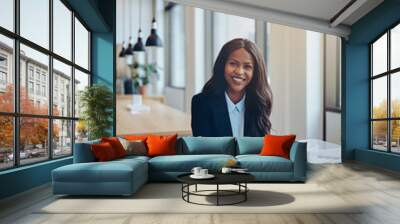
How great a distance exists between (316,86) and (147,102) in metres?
4.90

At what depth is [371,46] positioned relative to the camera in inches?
397

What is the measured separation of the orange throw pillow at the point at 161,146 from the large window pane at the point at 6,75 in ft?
7.90

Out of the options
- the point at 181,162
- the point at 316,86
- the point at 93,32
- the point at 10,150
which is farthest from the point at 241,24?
the point at 10,150

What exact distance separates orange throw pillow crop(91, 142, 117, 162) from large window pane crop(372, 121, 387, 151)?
5.64 meters

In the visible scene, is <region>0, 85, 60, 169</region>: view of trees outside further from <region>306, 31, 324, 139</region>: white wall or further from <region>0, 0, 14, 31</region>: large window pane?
<region>306, 31, 324, 139</region>: white wall

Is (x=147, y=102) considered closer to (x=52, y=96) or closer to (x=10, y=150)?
(x=52, y=96)

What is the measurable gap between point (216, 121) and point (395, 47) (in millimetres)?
4300

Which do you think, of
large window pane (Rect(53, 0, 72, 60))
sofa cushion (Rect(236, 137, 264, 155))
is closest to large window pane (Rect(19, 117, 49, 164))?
large window pane (Rect(53, 0, 72, 60))

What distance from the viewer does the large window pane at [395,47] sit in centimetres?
862

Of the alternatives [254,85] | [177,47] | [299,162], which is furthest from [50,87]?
[177,47]

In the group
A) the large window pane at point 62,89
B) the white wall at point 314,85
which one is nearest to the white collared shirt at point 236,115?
the white wall at point 314,85

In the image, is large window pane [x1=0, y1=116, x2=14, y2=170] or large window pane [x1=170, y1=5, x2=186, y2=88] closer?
large window pane [x1=0, y1=116, x2=14, y2=170]

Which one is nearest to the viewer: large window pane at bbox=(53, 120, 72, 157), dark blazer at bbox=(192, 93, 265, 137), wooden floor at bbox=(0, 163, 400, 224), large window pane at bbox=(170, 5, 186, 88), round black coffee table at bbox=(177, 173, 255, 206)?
wooden floor at bbox=(0, 163, 400, 224)

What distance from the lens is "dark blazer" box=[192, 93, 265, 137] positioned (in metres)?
11.0
